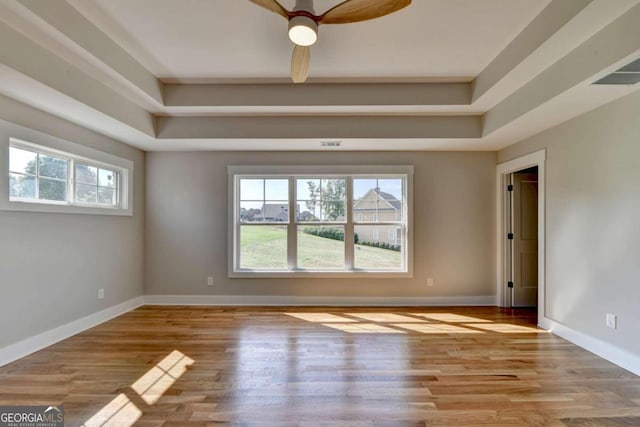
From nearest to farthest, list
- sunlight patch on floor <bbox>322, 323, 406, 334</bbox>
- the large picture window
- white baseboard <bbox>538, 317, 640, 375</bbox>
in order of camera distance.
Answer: white baseboard <bbox>538, 317, 640, 375</bbox> < sunlight patch on floor <bbox>322, 323, 406, 334</bbox> < the large picture window

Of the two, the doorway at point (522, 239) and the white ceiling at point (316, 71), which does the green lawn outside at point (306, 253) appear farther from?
the doorway at point (522, 239)

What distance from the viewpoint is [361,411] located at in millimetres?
2182

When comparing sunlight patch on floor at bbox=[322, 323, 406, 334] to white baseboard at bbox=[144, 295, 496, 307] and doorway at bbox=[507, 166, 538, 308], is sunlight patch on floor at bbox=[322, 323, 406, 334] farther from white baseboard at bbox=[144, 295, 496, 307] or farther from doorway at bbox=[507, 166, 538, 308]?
doorway at bbox=[507, 166, 538, 308]

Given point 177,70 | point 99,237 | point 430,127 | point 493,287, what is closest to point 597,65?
point 430,127

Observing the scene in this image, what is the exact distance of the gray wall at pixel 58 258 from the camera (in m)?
2.88

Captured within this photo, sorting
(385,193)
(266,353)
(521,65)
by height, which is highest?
(521,65)

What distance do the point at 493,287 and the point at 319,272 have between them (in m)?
2.71

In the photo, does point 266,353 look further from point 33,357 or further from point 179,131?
point 179,131

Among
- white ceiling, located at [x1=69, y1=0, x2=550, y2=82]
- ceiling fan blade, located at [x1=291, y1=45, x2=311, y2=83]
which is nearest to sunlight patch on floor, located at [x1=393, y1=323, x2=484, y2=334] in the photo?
white ceiling, located at [x1=69, y1=0, x2=550, y2=82]

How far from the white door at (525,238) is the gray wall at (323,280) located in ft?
1.04

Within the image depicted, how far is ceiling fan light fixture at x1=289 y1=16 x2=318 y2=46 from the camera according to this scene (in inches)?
76.7

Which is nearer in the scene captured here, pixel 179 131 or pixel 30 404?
pixel 30 404

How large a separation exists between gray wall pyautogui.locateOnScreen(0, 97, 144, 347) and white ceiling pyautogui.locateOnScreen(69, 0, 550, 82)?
1.24 m

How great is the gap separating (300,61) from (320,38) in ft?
1.83
